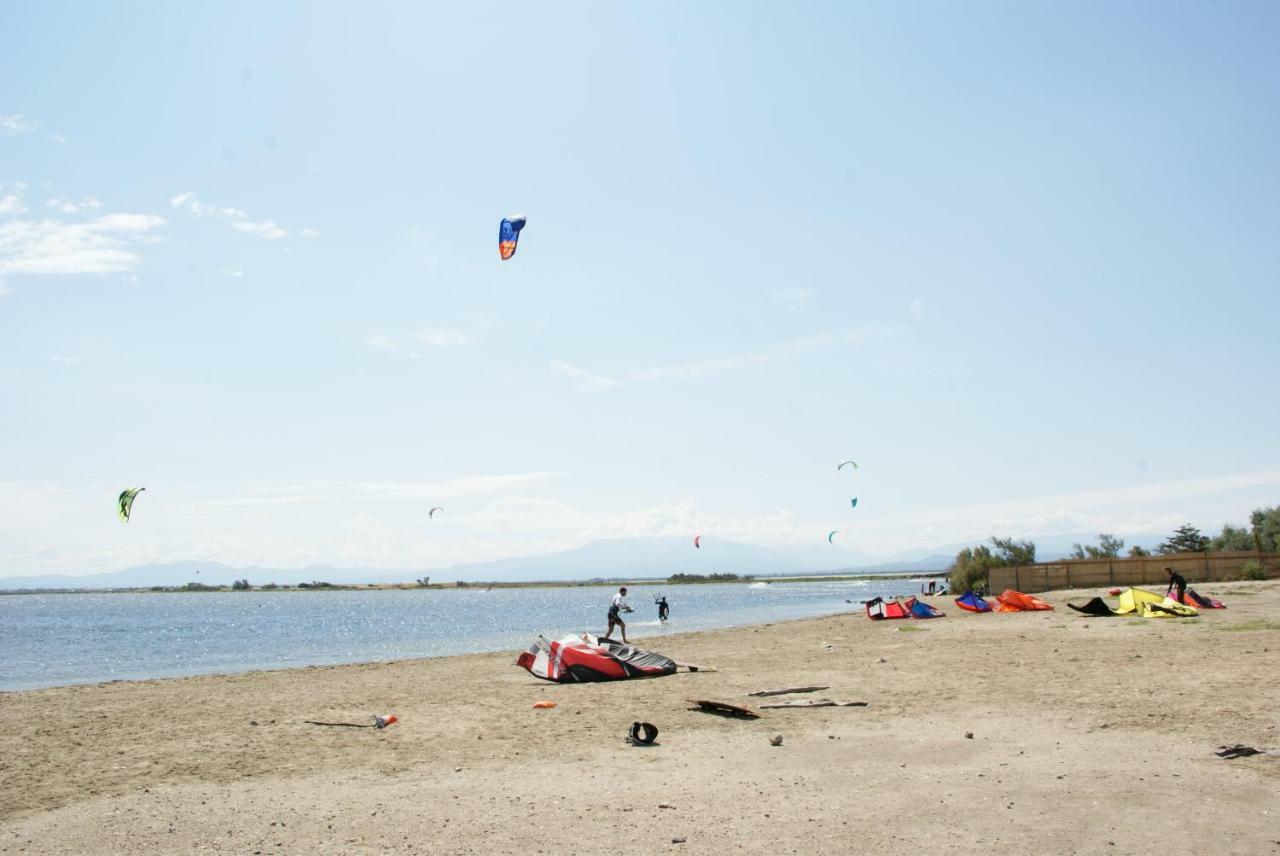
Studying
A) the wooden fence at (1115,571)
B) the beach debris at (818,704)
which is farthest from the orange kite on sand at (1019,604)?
the beach debris at (818,704)

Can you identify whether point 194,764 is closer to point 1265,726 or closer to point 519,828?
point 519,828

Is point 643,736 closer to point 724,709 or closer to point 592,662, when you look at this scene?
point 724,709

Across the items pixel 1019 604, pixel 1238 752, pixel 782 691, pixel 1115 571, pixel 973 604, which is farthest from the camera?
pixel 1115 571

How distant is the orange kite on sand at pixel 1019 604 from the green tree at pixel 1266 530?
96.5 ft

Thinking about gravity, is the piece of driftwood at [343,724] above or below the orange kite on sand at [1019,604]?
below

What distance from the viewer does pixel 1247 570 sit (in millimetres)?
36906

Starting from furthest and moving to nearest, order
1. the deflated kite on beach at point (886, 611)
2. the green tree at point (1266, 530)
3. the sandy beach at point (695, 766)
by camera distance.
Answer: the green tree at point (1266, 530)
the deflated kite on beach at point (886, 611)
the sandy beach at point (695, 766)

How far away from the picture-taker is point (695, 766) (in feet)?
26.8

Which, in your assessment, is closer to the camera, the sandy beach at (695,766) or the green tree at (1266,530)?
the sandy beach at (695,766)

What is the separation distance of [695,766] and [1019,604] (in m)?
21.4

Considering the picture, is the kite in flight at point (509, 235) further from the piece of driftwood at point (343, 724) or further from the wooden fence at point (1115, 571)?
the wooden fence at point (1115, 571)

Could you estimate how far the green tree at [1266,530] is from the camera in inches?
1935

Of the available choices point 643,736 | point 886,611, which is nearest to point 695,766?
point 643,736

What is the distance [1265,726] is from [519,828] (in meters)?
7.16
